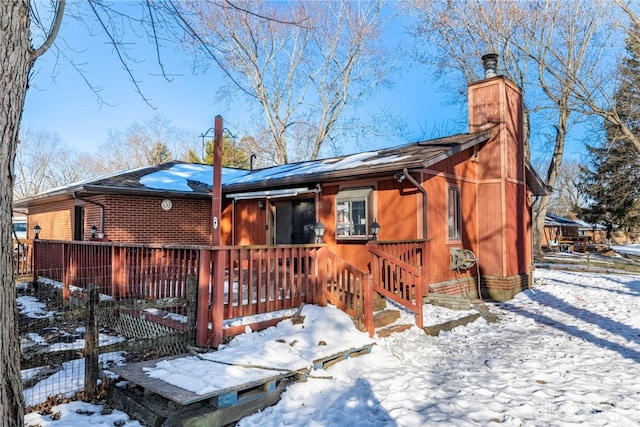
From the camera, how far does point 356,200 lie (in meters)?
9.11

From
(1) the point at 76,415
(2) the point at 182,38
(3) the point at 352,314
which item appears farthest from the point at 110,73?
(3) the point at 352,314

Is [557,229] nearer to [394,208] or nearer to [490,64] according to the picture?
[490,64]

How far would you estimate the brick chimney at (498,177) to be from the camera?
9633 millimetres

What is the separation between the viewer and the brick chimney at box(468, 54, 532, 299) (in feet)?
31.6

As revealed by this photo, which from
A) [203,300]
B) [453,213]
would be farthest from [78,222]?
[453,213]

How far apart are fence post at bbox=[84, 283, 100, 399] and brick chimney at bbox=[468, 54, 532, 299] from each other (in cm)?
852

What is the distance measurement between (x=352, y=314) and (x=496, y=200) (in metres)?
5.79

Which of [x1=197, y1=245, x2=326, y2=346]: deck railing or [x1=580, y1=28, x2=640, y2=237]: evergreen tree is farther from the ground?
[x1=580, y1=28, x2=640, y2=237]: evergreen tree

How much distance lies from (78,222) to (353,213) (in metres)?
8.56

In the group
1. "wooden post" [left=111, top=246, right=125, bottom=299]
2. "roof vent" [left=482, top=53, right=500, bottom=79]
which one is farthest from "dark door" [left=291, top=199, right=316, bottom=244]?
"roof vent" [left=482, top=53, right=500, bottom=79]

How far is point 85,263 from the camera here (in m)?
7.29

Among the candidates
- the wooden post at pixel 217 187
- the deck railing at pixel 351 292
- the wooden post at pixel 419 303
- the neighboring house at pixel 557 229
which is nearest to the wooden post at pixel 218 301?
the wooden post at pixel 217 187

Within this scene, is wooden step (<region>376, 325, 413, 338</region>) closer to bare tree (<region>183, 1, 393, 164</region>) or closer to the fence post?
the fence post

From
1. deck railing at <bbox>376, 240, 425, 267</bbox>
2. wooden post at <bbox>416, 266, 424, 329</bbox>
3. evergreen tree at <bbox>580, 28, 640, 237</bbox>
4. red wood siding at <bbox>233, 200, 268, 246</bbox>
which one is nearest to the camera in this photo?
wooden post at <bbox>416, 266, 424, 329</bbox>
